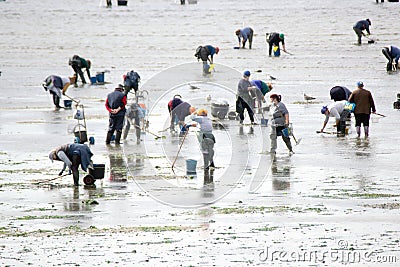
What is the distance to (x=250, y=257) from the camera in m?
13.3

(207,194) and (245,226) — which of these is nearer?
(245,226)

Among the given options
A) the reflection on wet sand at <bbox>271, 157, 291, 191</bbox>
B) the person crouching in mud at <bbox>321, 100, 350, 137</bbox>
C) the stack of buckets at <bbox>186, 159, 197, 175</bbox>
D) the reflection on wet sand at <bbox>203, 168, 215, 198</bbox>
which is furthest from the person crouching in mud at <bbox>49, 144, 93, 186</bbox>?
the person crouching in mud at <bbox>321, 100, 350, 137</bbox>

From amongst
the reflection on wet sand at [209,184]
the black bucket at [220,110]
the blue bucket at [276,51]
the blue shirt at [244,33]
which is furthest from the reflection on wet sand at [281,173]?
the blue shirt at [244,33]

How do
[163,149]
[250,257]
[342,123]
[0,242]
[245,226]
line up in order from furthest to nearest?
[342,123], [163,149], [245,226], [0,242], [250,257]

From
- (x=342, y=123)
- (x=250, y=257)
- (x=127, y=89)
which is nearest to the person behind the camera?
(x=250, y=257)

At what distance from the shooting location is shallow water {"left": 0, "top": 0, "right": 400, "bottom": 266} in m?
14.2

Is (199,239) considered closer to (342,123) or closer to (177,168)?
(177,168)

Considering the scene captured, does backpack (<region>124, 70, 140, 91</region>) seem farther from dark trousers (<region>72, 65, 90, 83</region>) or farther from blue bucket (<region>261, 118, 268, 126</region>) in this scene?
dark trousers (<region>72, 65, 90, 83</region>)

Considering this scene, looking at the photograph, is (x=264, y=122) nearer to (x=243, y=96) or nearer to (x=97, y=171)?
(x=243, y=96)

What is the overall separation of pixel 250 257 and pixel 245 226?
210 cm

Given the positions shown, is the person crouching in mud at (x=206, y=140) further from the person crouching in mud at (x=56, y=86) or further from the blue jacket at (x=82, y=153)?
the person crouching in mud at (x=56, y=86)

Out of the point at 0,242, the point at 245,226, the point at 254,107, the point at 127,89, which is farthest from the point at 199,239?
the point at 127,89

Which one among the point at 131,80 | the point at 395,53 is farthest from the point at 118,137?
the point at 395,53

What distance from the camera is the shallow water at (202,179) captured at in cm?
1416
